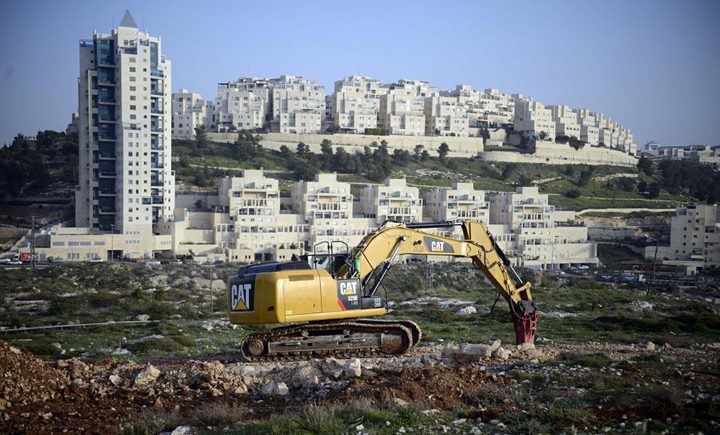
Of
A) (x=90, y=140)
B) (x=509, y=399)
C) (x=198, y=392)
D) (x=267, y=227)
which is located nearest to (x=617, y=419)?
(x=509, y=399)

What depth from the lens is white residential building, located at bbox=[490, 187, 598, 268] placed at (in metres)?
65.5

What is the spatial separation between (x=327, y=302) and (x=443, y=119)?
98.3 m

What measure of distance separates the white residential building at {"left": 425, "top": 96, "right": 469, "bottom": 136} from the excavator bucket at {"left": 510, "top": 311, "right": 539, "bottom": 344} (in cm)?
9272

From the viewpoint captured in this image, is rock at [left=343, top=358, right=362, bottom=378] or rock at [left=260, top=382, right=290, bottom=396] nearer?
rock at [left=260, top=382, right=290, bottom=396]

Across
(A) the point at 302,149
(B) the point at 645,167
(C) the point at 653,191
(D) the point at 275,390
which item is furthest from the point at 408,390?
(B) the point at 645,167

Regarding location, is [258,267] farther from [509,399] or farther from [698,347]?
[698,347]

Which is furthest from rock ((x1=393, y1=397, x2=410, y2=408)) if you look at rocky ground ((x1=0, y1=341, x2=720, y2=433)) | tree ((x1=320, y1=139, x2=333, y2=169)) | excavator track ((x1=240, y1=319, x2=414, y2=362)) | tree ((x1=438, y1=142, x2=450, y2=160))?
tree ((x1=438, y1=142, x2=450, y2=160))

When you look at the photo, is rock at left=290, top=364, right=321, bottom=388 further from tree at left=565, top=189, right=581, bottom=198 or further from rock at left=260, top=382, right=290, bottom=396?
tree at left=565, top=189, right=581, bottom=198

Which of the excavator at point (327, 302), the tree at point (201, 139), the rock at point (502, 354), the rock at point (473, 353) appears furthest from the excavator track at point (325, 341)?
the tree at point (201, 139)

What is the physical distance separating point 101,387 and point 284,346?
4105 millimetres

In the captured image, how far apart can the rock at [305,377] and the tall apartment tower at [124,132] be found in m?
44.4

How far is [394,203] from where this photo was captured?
212 ft

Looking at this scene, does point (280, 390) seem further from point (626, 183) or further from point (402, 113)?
point (402, 113)

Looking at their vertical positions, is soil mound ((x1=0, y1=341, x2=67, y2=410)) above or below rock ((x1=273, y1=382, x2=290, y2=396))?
above
